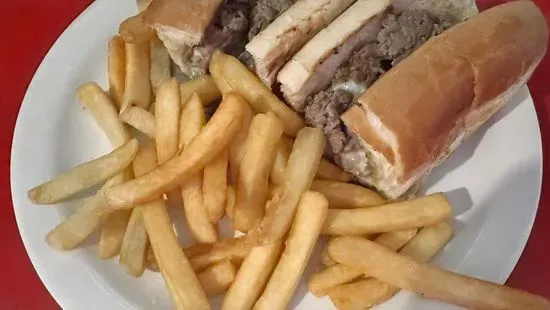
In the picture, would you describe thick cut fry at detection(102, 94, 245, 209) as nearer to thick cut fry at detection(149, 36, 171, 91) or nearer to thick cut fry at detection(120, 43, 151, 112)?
thick cut fry at detection(120, 43, 151, 112)

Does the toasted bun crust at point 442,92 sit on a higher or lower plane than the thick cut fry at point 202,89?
lower

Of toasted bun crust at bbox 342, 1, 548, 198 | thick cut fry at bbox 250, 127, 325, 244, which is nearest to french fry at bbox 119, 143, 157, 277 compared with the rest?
thick cut fry at bbox 250, 127, 325, 244

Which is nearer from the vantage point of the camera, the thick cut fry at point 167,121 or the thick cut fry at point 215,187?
the thick cut fry at point 215,187

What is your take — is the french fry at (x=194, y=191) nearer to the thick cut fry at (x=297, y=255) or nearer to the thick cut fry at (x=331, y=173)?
the thick cut fry at (x=297, y=255)

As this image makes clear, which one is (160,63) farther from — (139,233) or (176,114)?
(139,233)

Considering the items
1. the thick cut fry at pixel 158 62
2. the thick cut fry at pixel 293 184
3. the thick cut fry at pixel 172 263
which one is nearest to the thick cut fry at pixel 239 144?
the thick cut fry at pixel 293 184

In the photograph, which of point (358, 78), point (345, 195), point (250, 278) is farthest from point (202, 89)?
point (250, 278)
